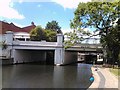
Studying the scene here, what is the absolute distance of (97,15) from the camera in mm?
37656

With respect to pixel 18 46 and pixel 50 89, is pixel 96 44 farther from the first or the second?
pixel 50 89

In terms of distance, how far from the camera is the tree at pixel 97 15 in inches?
1416

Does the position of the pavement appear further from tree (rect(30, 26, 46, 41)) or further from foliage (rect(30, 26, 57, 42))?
foliage (rect(30, 26, 57, 42))

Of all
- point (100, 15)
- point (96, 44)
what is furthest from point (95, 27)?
point (96, 44)

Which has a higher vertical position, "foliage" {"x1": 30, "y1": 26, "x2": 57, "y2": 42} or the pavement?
"foliage" {"x1": 30, "y1": 26, "x2": 57, "y2": 42}

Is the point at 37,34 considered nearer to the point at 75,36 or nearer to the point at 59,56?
the point at 59,56

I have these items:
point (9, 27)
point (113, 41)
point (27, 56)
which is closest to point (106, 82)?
point (113, 41)

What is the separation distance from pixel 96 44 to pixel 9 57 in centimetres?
1578

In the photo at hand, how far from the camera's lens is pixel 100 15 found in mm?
37594

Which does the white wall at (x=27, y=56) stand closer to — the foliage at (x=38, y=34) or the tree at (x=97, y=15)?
the foliage at (x=38, y=34)

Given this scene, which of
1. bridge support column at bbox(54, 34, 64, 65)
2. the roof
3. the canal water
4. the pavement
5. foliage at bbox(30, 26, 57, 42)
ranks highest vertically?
the roof

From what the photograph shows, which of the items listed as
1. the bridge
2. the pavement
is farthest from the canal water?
the bridge

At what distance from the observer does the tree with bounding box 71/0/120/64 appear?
3597 cm

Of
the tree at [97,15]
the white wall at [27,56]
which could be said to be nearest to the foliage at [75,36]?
the tree at [97,15]
